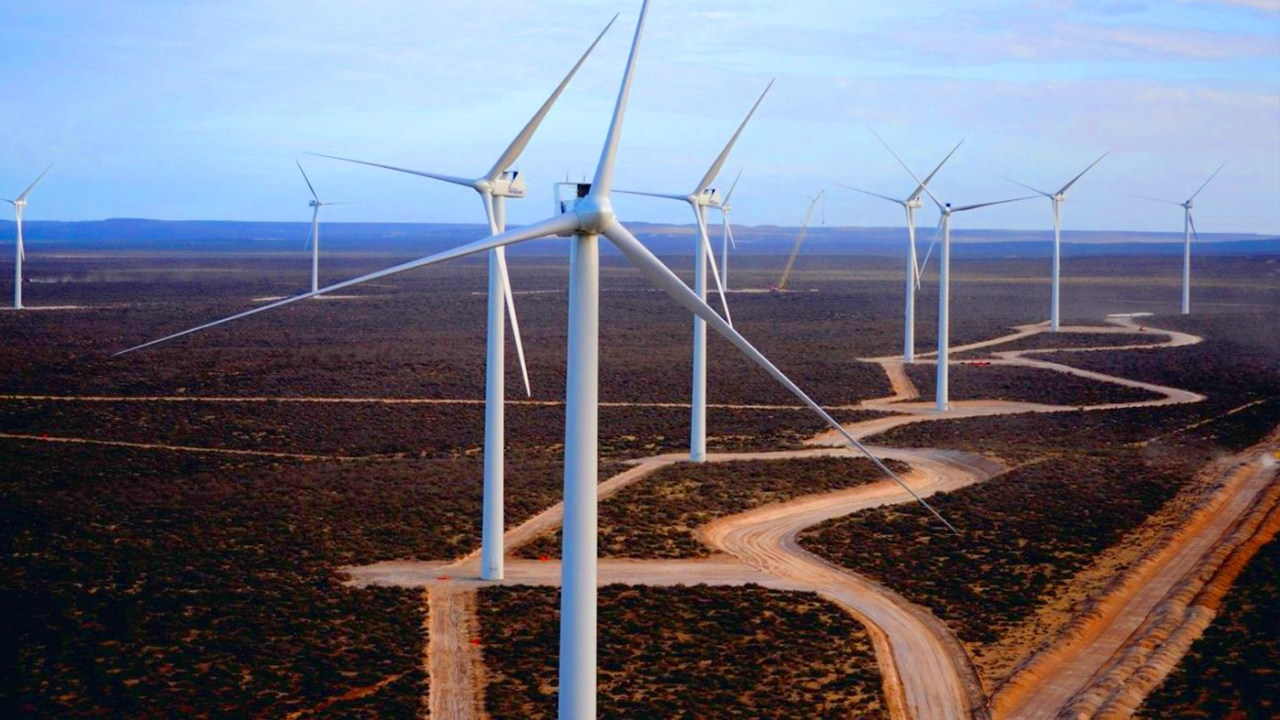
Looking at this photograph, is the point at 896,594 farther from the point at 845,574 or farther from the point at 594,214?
the point at 594,214

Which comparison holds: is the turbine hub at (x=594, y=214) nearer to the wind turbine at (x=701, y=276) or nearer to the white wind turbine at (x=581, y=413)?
the white wind turbine at (x=581, y=413)

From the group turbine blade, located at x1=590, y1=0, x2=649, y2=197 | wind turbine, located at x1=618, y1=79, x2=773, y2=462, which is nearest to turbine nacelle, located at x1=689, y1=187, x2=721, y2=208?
wind turbine, located at x1=618, y1=79, x2=773, y2=462

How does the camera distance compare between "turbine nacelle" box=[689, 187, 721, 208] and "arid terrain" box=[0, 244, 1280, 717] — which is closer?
"arid terrain" box=[0, 244, 1280, 717]

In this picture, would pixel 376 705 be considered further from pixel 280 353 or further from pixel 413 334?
pixel 413 334

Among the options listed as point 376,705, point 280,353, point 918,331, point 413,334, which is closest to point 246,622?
point 376,705

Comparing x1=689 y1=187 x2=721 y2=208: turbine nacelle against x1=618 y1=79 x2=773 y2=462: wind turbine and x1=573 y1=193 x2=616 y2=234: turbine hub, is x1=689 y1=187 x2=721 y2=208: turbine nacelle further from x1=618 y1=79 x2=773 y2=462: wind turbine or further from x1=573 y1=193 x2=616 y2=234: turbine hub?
x1=573 y1=193 x2=616 y2=234: turbine hub
